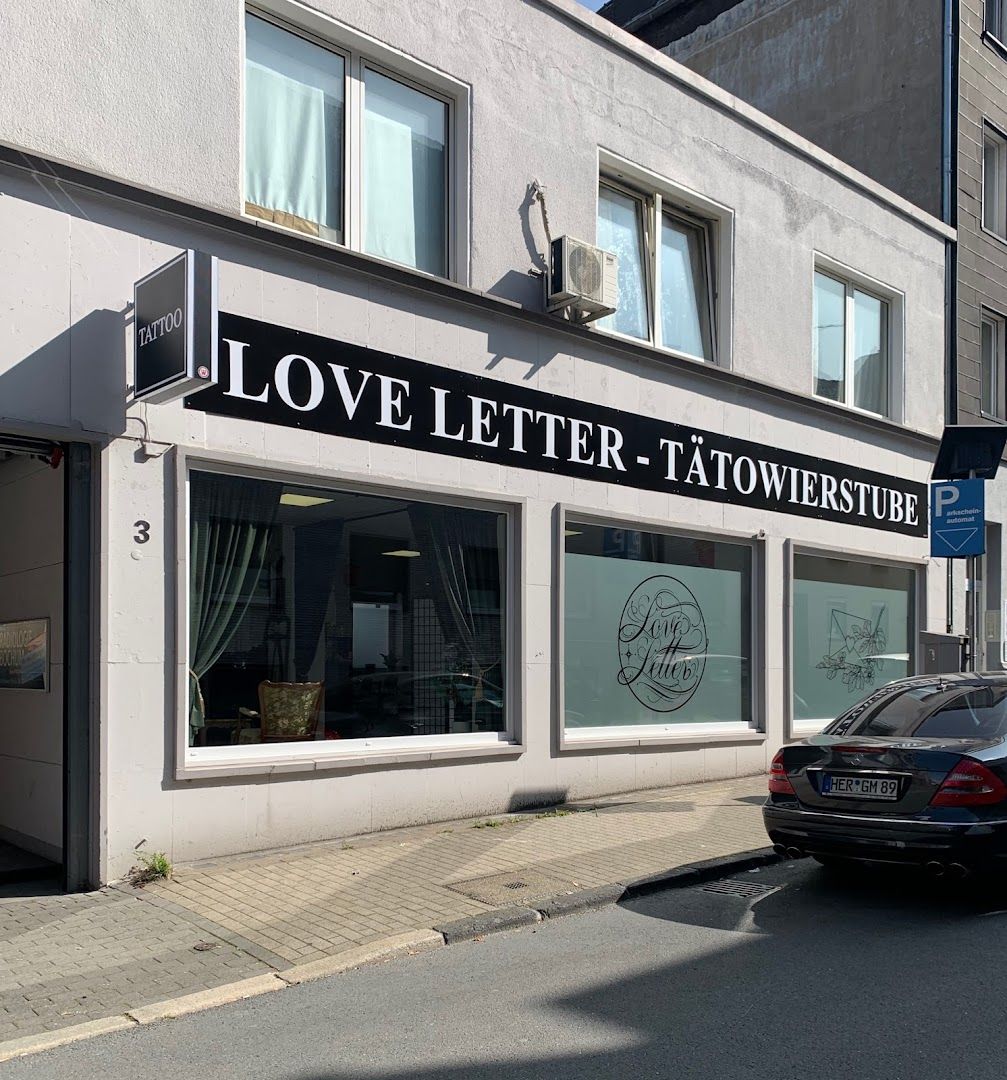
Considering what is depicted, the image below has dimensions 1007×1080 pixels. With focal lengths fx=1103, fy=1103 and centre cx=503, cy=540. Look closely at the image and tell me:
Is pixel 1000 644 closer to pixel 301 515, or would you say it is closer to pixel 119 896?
pixel 301 515

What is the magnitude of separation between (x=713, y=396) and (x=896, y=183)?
7.47m

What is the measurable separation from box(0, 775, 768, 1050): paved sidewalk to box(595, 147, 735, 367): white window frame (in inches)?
198

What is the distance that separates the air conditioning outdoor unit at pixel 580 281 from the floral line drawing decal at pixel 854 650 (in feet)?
19.1

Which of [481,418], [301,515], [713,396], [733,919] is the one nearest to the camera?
[733,919]

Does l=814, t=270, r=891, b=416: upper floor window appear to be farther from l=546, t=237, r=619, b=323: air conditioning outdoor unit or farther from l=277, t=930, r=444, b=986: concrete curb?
l=277, t=930, r=444, b=986: concrete curb

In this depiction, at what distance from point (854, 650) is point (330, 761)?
8464 millimetres

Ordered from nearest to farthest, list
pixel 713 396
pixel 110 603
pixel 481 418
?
pixel 110 603
pixel 481 418
pixel 713 396

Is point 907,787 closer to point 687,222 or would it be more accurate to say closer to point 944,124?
point 687,222

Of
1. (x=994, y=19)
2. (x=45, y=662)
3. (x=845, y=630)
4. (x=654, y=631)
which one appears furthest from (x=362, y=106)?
(x=994, y=19)

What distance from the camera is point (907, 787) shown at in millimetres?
6824

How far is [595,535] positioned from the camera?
36.6 feet

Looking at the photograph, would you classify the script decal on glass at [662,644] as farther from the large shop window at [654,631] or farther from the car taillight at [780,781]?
the car taillight at [780,781]

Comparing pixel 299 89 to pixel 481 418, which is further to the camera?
pixel 481 418

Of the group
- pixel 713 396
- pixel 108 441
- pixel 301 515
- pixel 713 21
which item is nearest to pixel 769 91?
pixel 713 21
